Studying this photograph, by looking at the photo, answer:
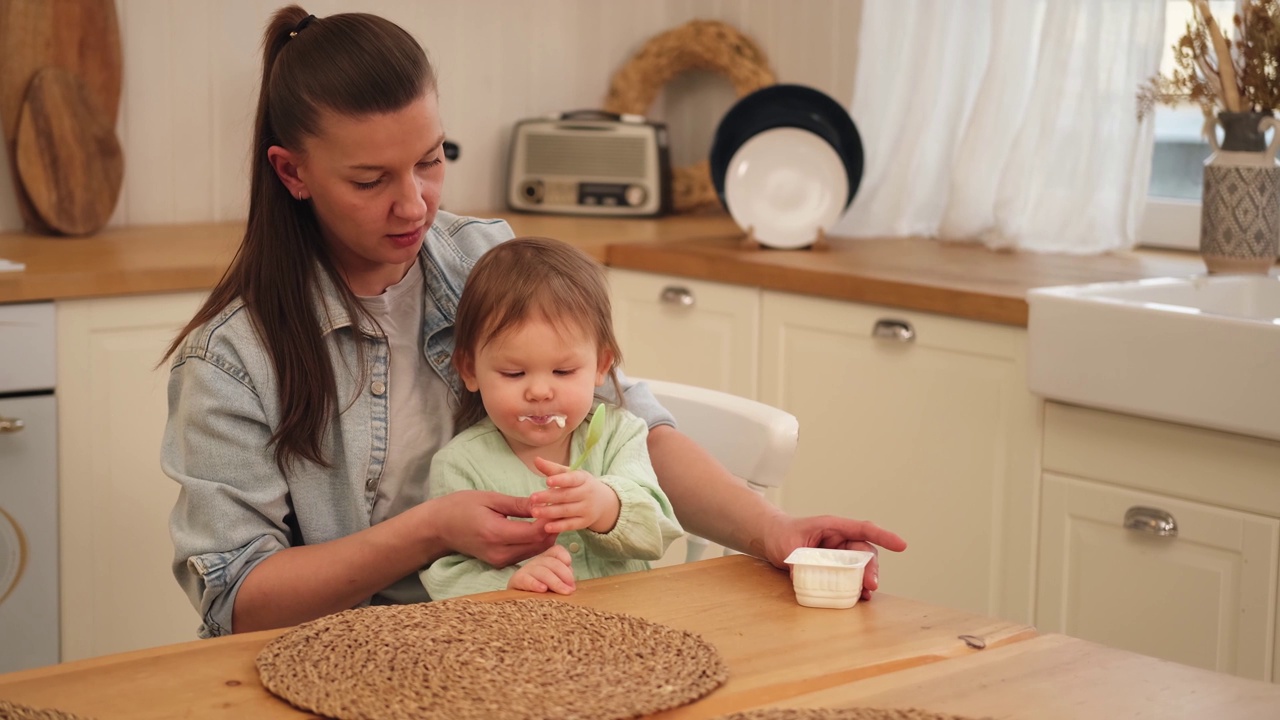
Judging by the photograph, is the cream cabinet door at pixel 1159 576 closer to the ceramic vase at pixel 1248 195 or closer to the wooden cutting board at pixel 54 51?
the ceramic vase at pixel 1248 195

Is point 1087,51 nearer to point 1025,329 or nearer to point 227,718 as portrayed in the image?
point 1025,329

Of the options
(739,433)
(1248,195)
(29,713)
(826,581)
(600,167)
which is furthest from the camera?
(600,167)

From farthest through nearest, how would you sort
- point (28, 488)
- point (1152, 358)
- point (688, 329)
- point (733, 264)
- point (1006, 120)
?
point (1006, 120)
point (688, 329)
point (733, 264)
point (28, 488)
point (1152, 358)

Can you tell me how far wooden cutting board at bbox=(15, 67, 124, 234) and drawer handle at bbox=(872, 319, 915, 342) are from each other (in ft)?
4.79

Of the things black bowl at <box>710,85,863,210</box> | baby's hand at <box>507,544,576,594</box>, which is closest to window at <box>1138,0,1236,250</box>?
black bowl at <box>710,85,863,210</box>

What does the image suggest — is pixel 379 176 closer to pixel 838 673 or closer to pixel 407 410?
pixel 407 410

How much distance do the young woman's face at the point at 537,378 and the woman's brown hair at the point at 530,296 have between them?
10mm

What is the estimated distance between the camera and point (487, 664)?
2.84 feet

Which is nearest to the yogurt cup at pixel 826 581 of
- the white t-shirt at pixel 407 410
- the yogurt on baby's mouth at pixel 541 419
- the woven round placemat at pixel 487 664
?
the woven round placemat at pixel 487 664

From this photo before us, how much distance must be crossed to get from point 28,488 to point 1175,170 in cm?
219

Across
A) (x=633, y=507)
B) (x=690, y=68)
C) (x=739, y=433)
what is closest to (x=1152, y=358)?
(x=739, y=433)

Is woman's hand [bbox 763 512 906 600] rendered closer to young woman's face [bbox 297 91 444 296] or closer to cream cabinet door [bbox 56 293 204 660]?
young woman's face [bbox 297 91 444 296]

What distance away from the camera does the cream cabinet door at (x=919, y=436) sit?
81.4 inches

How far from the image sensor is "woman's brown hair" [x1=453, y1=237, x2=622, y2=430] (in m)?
1.20
